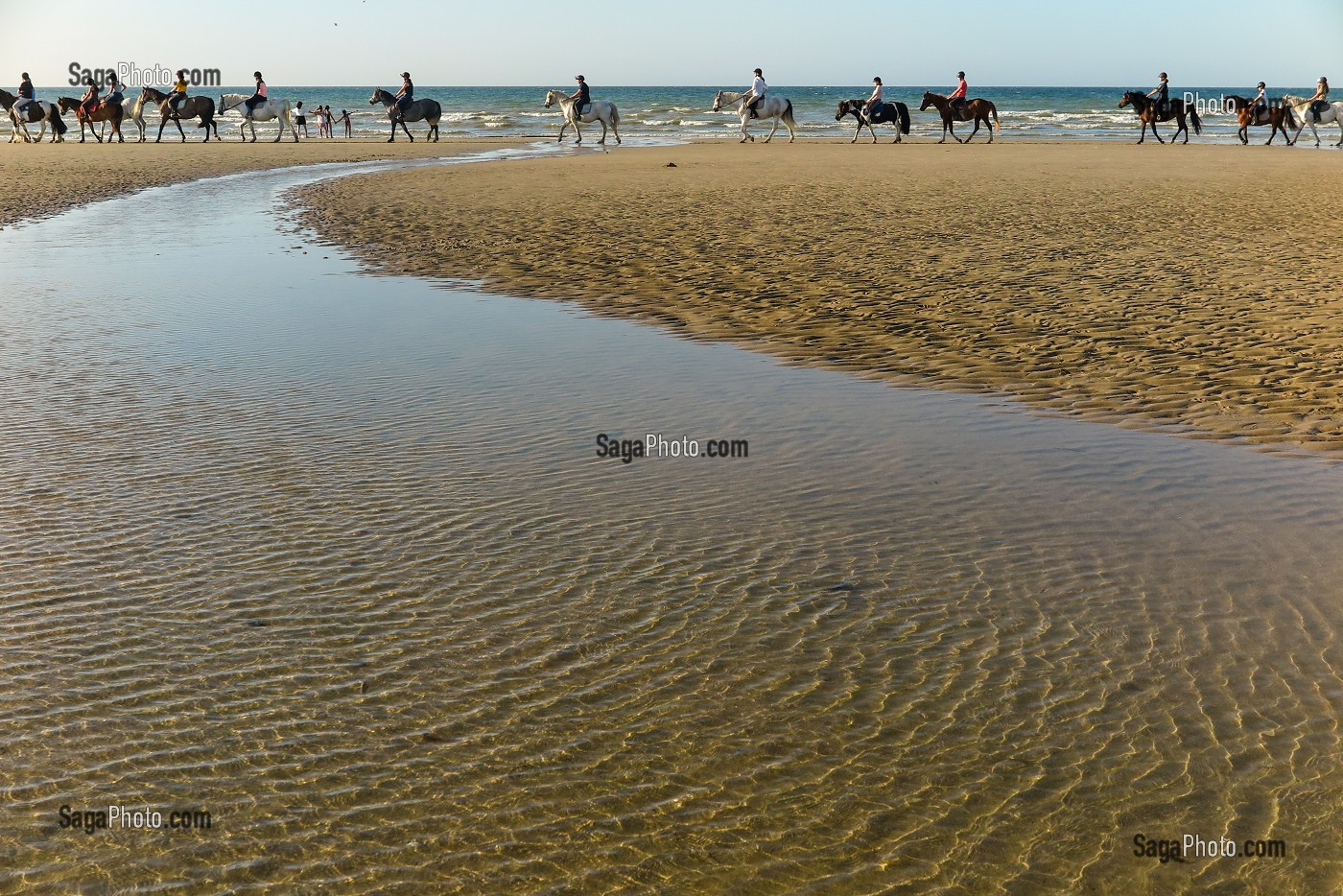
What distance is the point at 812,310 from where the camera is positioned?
33.8 ft

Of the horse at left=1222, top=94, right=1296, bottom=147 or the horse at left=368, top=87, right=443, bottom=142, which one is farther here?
the horse at left=368, top=87, right=443, bottom=142

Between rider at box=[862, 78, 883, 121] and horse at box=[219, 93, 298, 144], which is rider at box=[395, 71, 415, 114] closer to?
horse at box=[219, 93, 298, 144]

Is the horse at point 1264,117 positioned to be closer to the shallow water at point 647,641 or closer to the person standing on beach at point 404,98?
the person standing on beach at point 404,98

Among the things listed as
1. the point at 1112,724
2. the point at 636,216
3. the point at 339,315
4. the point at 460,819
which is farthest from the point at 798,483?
the point at 636,216

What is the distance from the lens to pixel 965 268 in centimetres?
1209

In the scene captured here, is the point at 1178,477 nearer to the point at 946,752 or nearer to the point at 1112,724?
the point at 1112,724

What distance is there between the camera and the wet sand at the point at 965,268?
26.5 ft

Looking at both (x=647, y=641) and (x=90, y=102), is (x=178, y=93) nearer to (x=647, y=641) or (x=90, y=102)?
(x=90, y=102)

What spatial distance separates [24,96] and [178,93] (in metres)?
4.91

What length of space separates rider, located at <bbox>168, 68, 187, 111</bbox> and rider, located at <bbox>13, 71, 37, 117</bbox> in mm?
4348

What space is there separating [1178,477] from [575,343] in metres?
4.60

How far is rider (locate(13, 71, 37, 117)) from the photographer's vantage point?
4028 centimetres

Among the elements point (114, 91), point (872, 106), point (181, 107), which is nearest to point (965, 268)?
point (872, 106)

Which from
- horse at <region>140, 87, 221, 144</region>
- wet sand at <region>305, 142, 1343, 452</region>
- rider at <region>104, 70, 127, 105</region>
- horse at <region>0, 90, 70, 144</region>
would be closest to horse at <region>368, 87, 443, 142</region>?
horse at <region>140, 87, 221, 144</region>
